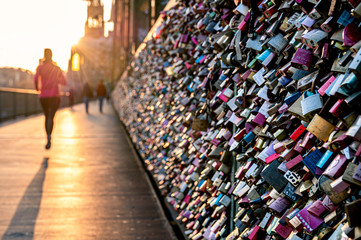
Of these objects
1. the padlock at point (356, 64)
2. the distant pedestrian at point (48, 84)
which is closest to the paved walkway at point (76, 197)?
the distant pedestrian at point (48, 84)

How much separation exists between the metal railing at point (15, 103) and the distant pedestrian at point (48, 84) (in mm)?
9007

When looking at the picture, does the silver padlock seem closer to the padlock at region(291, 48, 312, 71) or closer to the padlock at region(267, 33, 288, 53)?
the padlock at region(291, 48, 312, 71)

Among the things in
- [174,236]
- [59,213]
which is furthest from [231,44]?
[59,213]

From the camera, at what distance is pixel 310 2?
161cm

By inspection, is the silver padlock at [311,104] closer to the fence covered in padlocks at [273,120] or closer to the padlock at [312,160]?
the fence covered in padlocks at [273,120]

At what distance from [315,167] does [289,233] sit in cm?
31

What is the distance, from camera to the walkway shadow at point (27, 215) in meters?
3.89

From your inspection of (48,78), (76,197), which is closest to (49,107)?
(48,78)

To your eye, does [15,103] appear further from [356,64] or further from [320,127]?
[356,64]

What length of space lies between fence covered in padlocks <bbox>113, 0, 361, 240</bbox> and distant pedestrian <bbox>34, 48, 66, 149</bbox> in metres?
5.60

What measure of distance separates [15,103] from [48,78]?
39.1 feet

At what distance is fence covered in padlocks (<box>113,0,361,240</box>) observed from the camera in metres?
1.38

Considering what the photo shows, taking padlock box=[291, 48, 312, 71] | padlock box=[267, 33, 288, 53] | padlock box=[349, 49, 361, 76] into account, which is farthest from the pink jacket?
padlock box=[349, 49, 361, 76]

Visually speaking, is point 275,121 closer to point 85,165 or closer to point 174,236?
point 174,236
